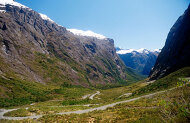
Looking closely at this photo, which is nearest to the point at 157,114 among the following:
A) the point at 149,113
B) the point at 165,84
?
the point at 149,113

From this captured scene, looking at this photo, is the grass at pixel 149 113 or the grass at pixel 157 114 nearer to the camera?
the grass at pixel 157 114

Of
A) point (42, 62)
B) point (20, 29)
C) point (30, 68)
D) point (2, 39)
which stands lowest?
point (30, 68)

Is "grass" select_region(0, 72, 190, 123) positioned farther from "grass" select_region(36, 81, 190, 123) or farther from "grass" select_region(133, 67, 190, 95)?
"grass" select_region(133, 67, 190, 95)

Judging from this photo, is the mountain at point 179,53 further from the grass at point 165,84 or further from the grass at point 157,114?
the grass at point 157,114

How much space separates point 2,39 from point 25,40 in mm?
36860

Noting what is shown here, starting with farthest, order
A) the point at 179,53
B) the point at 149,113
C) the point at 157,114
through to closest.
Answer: the point at 179,53
the point at 149,113
the point at 157,114

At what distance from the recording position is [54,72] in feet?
494

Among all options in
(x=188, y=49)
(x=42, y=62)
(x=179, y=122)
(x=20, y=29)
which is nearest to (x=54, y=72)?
(x=42, y=62)

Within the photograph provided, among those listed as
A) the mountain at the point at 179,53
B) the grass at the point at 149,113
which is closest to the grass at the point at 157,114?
the grass at the point at 149,113

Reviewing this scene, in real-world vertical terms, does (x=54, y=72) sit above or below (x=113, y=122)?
above

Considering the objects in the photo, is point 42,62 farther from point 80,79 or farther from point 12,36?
point 80,79

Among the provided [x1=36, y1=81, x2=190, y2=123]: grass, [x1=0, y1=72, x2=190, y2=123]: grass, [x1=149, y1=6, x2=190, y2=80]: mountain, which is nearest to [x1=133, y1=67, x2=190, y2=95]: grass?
[x1=0, y1=72, x2=190, y2=123]: grass

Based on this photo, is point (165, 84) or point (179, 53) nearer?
point (165, 84)

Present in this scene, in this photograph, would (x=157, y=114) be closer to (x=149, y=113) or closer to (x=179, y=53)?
(x=149, y=113)
